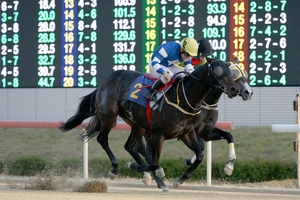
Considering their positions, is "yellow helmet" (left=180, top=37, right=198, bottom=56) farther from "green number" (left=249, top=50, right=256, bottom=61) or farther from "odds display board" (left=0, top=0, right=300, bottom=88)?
"green number" (left=249, top=50, right=256, bottom=61)

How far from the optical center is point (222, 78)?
15.4 ft

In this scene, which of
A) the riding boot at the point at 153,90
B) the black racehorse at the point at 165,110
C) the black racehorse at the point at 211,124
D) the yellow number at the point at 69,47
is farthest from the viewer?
the yellow number at the point at 69,47

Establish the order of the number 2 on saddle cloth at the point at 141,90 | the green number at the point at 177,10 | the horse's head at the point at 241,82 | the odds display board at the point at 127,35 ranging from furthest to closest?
the green number at the point at 177,10, the odds display board at the point at 127,35, the number 2 on saddle cloth at the point at 141,90, the horse's head at the point at 241,82

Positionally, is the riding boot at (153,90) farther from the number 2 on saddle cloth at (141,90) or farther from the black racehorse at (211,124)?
the black racehorse at (211,124)

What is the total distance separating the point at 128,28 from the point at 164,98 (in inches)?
121

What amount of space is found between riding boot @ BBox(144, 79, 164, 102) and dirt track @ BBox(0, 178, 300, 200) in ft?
2.95

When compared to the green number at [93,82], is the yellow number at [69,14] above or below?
above

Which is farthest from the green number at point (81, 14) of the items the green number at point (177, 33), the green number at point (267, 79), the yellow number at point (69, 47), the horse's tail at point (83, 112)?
the green number at point (267, 79)

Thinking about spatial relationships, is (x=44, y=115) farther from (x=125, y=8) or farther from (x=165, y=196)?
(x=165, y=196)

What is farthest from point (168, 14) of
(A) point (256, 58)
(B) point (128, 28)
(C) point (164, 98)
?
A: (C) point (164, 98)

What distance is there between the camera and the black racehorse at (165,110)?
487cm

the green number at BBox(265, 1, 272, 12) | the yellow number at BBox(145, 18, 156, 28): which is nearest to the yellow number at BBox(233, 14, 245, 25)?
the green number at BBox(265, 1, 272, 12)

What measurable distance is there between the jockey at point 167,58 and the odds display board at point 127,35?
2.34 meters

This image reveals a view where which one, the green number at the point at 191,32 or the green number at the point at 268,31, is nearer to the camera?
the green number at the point at 268,31
